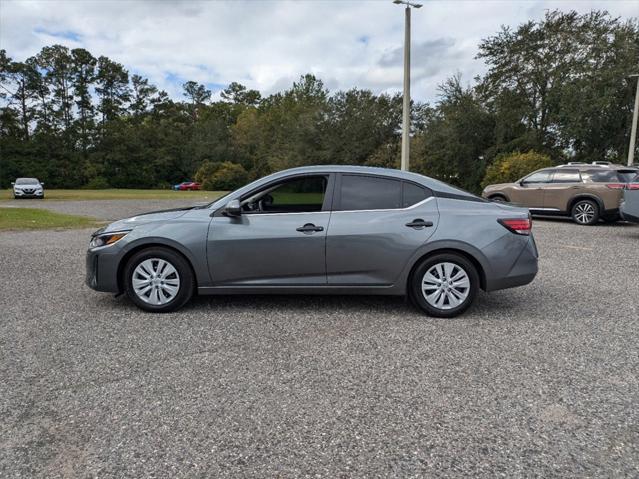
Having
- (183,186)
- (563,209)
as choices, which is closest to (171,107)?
(183,186)

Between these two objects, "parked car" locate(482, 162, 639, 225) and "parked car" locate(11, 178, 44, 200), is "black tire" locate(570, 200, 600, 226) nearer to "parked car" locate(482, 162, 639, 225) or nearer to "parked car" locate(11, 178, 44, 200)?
"parked car" locate(482, 162, 639, 225)

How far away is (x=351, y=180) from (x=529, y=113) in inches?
1086

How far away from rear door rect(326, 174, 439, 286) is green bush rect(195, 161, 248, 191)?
181 ft

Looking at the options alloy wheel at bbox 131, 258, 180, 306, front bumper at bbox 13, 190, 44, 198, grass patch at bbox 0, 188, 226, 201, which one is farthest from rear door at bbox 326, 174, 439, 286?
front bumper at bbox 13, 190, 44, 198

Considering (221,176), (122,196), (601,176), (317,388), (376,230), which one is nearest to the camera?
(317,388)

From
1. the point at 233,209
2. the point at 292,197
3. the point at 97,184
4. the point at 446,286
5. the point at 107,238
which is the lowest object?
the point at 446,286

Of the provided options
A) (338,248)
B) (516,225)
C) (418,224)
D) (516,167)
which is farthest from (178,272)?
(516,167)

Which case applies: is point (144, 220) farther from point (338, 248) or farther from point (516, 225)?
point (516, 225)

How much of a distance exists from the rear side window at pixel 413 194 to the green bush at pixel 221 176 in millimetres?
55228

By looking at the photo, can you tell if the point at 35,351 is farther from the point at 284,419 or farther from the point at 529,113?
the point at 529,113

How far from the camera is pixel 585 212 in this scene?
44.3 feet

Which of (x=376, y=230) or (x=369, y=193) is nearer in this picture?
(x=376, y=230)

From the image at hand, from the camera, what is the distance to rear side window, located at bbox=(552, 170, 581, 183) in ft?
44.8

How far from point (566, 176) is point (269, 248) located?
11745mm
